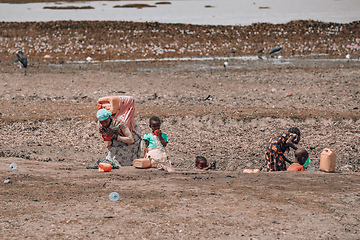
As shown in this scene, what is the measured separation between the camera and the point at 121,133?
7574mm

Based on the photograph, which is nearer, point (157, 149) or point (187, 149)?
point (157, 149)

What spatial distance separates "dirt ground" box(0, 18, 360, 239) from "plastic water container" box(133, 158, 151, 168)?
11cm

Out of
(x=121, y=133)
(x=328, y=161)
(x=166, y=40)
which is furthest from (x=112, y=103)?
(x=166, y=40)

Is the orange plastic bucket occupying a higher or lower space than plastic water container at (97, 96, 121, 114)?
lower

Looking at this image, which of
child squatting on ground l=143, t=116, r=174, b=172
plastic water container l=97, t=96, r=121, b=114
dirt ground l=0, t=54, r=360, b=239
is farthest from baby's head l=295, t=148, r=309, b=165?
plastic water container l=97, t=96, r=121, b=114

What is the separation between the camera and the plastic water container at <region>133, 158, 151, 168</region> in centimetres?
758

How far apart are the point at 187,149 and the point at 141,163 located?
3.72 metres

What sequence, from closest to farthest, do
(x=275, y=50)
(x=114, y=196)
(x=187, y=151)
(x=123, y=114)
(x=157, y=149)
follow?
(x=114, y=196), (x=123, y=114), (x=157, y=149), (x=187, y=151), (x=275, y=50)

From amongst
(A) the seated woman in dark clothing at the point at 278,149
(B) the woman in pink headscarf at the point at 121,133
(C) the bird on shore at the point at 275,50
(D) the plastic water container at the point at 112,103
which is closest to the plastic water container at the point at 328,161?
(A) the seated woman in dark clothing at the point at 278,149

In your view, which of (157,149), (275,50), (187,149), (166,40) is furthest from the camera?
(166,40)

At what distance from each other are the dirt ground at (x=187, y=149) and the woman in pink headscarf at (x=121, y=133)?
11.7 inches

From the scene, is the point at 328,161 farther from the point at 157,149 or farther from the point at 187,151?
the point at 187,151

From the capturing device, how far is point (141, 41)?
30672 mm

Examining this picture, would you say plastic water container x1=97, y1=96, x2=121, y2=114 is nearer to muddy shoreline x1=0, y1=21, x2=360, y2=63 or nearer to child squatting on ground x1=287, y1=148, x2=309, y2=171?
child squatting on ground x1=287, y1=148, x2=309, y2=171
